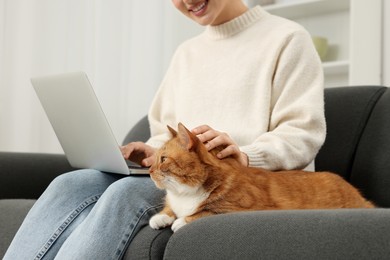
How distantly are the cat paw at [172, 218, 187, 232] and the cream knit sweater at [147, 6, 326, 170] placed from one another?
265 millimetres

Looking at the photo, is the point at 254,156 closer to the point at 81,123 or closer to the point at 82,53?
the point at 81,123

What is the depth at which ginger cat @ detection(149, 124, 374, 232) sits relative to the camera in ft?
3.51

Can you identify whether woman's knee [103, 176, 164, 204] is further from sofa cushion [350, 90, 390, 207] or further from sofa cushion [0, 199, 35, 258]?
sofa cushion [350, 90, 390, 207]

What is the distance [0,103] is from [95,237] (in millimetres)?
1776

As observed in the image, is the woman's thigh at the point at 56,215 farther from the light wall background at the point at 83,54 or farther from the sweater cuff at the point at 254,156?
the light wall background at the point at 83,54

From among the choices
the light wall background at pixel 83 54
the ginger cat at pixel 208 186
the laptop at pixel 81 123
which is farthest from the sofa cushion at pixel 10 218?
the light wall background at pixel 83 54

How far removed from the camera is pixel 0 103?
2678 mm

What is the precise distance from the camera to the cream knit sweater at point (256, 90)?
133 centimetres

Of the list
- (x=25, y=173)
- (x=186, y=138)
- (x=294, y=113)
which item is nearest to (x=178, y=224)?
(x=186, y=138)

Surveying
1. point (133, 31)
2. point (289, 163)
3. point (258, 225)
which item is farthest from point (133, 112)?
point (258, 225)

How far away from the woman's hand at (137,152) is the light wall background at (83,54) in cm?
132

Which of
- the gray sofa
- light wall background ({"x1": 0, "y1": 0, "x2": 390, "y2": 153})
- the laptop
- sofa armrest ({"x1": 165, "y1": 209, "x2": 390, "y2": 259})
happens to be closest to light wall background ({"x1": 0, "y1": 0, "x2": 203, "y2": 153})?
light wall background ({"x1": 0, "y1": 0, "x2": 390, "y2": 153})

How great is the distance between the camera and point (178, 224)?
1061 millimetres

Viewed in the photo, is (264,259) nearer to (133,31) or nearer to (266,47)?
(266,47)
